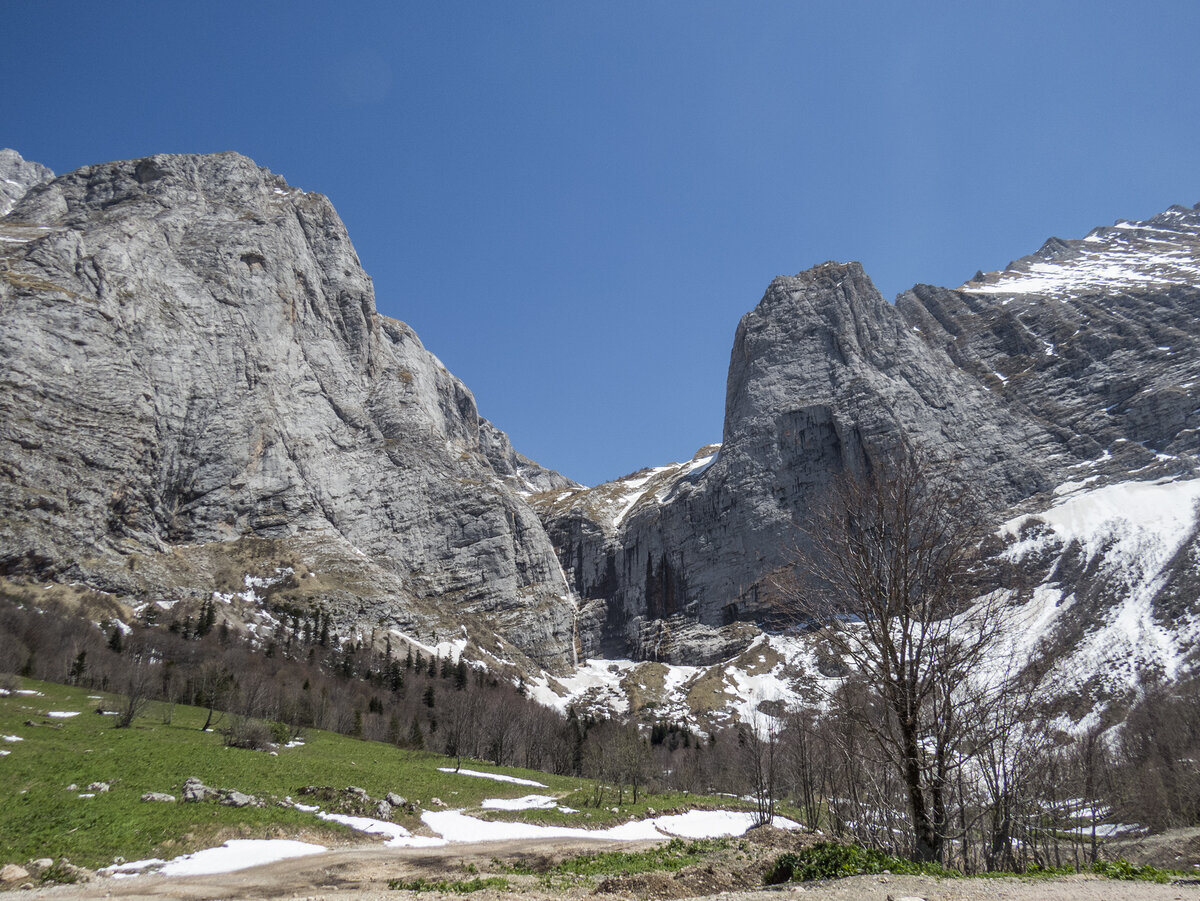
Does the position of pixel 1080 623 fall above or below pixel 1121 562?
below

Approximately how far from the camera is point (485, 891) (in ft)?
46.4

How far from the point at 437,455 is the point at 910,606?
531 feet

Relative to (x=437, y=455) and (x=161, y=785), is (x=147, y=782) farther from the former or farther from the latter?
(x=437, y=455)

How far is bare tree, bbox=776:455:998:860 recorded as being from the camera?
10.6 metres

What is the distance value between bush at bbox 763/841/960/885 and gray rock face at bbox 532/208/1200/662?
469 feet

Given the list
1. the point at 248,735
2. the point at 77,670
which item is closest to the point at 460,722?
the point at 248,735

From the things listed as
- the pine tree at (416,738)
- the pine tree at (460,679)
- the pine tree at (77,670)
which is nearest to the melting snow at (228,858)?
the pine tree at (416,738)

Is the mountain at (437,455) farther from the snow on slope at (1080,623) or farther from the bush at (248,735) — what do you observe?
the bush at (248,735)

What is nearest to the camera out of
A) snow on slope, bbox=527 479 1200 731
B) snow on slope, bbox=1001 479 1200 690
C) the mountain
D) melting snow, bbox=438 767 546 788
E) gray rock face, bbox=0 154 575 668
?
melting snow, bbox=438 767 546 788

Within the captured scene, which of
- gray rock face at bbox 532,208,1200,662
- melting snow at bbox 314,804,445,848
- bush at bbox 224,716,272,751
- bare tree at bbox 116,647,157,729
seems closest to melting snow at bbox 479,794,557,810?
melting snow at bbox 314,804,445,848

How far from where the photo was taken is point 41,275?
124 meters

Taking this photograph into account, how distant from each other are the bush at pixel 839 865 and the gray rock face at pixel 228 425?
11887cm

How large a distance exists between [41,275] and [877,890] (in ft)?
551

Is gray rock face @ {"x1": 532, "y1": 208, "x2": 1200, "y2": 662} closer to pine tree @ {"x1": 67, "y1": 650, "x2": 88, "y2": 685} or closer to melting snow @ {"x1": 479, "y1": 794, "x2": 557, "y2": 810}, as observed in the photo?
melting snow @ {"x1": 479, "y1": 794, "x2": 557, "y2": 810}
